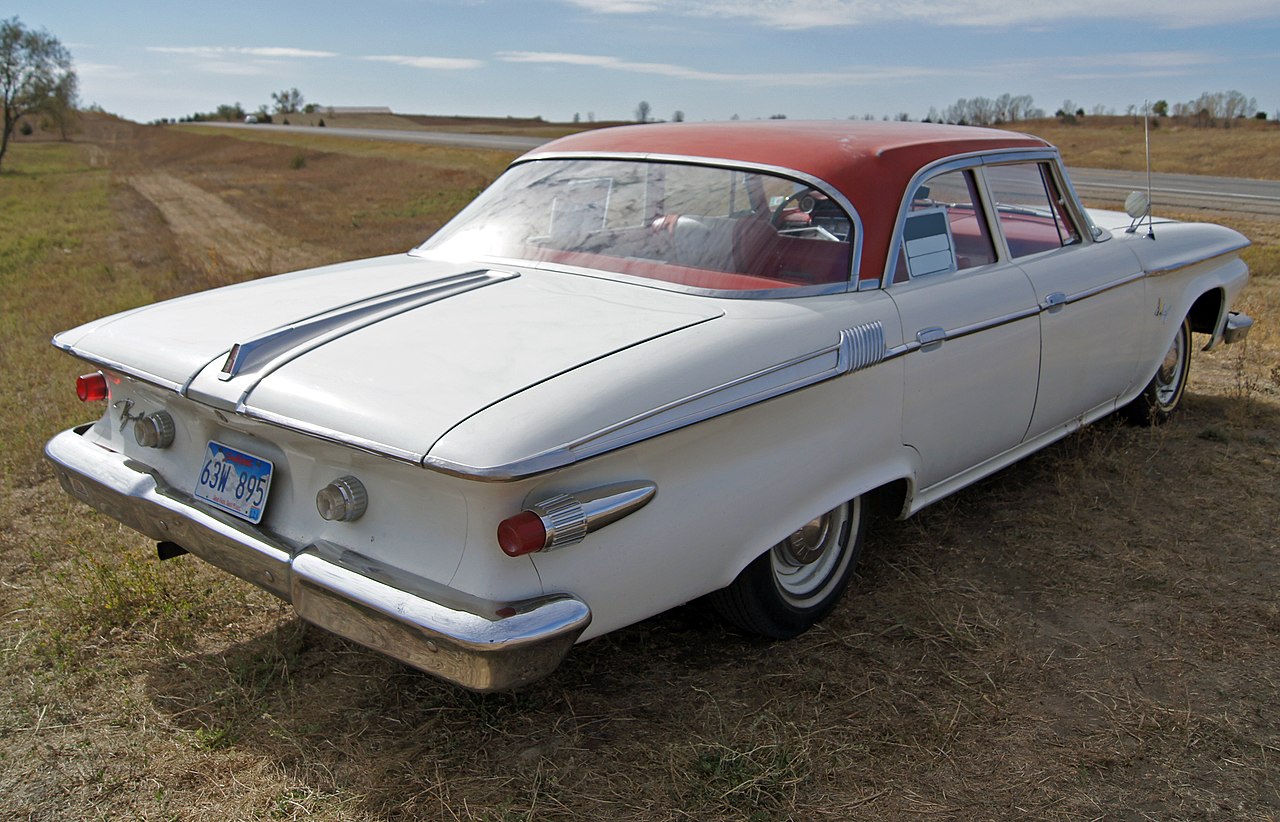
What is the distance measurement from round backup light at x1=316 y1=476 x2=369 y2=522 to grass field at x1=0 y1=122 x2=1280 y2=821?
647 mm

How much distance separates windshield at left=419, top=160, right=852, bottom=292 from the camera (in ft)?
9.91

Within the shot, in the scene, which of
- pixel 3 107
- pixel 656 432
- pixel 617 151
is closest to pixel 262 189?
pixel 617 151

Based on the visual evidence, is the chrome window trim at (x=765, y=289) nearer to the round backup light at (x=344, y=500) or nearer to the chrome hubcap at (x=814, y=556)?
the chrome hubcap at (x=814, y=556)

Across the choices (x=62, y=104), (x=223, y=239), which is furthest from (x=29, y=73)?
(x=223, y=239)

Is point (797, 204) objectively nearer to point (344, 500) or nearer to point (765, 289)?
point (765, 289)

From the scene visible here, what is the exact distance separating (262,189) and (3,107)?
40879 mm

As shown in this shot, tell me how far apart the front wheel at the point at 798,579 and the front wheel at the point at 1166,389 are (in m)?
2.22

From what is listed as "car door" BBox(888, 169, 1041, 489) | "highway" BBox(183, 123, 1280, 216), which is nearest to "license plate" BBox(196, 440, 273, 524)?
"car door" BBox(888, 169, 1041, 489)

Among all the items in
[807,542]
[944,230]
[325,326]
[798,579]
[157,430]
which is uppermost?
[944,230]

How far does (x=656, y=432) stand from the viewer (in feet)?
7.55

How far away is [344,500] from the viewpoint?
236 centimetres

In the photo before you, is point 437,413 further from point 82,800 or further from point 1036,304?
point 1036,304

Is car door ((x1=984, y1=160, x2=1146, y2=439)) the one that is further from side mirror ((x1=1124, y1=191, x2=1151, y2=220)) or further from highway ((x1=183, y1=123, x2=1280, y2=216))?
highway ((x1=183, y1=123, x2=1280, y2=216))

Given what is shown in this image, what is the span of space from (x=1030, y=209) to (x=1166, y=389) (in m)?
1.61
